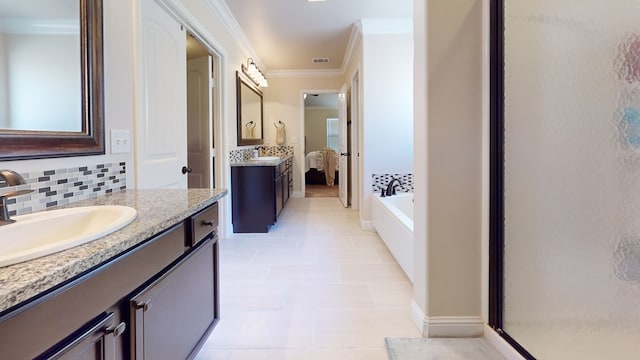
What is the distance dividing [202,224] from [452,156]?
1.29 meters

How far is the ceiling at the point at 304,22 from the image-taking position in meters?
3.63

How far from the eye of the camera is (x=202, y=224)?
1.49 metres

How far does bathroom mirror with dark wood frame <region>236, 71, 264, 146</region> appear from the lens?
4656mm

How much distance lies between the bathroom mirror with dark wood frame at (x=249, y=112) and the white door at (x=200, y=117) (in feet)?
2.34

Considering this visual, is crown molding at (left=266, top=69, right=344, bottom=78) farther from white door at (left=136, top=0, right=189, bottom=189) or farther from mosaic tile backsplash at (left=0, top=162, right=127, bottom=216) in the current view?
mosaic tile backsplash at (left=0, top=162, right=127, bottom=216)

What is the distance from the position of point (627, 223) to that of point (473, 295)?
0.91 metres

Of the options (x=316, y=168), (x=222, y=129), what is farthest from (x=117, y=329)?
(x=316, y=168)

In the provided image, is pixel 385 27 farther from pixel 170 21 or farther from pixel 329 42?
pixel 170 21

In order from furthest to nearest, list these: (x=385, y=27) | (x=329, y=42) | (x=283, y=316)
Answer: (x=329, y=42), (x=385, y=27), (x=283, y=316)

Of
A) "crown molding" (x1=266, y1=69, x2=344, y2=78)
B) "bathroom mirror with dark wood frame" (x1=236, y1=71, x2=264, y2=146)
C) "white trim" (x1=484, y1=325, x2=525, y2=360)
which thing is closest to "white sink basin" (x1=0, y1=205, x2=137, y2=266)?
"white trim" (x1=484, y1=325, x2=525, y2=360)

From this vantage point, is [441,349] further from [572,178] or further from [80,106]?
[80,106]

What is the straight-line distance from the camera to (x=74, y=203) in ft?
4.61

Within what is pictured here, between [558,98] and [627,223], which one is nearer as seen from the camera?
[627,223]

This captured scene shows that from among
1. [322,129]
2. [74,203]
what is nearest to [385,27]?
[74,203]
